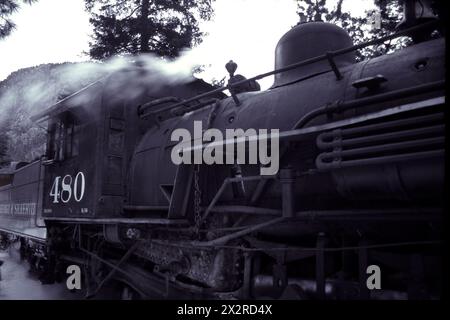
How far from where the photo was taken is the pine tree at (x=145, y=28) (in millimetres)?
16953

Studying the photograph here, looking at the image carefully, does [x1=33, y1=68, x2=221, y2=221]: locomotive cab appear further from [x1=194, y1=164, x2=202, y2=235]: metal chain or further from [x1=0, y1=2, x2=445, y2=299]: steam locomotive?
[x1=194, y1=164, x2=202, y2=235]: metal chain

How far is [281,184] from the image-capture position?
10.3ft

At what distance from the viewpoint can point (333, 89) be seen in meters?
3.02

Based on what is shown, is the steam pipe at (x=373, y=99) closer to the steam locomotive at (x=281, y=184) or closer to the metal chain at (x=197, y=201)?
the steam locomotive at (x=281, y=184)

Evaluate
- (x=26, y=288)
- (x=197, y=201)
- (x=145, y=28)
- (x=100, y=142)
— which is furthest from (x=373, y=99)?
(x=145, y=28)

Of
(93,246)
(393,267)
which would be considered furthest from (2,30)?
(393,267)

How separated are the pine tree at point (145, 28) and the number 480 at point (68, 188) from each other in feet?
38.5

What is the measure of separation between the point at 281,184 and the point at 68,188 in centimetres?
373

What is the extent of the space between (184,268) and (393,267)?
224 centimetres

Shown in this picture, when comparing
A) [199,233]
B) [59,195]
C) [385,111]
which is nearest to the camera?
[385,111]

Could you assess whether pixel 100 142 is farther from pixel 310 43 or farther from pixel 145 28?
pixel 145 28

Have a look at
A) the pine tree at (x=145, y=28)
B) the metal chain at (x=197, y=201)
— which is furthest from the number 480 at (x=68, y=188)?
the pine tree at (x=145, y=28)

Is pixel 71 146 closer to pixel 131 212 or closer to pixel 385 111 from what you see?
pixel 131 212

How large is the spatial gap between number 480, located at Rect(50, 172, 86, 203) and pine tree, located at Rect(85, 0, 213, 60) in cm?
1173
